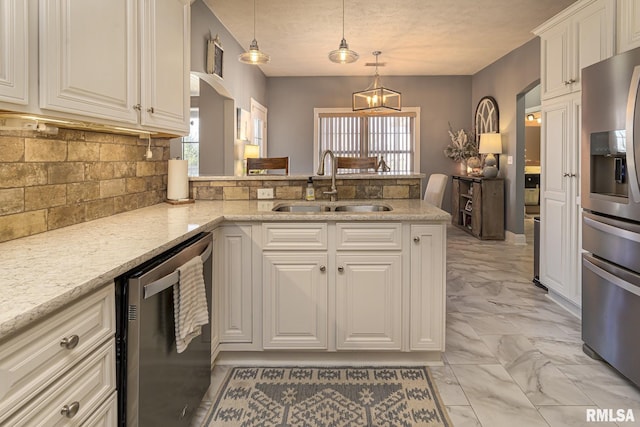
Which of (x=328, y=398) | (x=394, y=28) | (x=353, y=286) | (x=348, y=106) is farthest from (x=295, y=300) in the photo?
(x=348, y=106)

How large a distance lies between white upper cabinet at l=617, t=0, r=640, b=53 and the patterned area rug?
2249 mm

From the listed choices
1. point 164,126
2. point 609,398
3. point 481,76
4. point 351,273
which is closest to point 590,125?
point 609,398

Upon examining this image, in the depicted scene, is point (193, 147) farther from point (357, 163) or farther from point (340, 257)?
point (340, 257)

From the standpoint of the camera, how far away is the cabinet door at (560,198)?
3209 millimetres

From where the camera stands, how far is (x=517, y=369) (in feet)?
7.92

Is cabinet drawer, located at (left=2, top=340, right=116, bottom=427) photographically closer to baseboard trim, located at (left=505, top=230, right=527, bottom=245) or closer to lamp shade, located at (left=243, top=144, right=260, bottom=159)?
lamp shade, located at (left=243, top=144, right=260, bottom=159)

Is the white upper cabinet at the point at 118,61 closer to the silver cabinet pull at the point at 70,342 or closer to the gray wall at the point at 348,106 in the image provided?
the silver cabinet pull at the point at 70,342

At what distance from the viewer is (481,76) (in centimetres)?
739

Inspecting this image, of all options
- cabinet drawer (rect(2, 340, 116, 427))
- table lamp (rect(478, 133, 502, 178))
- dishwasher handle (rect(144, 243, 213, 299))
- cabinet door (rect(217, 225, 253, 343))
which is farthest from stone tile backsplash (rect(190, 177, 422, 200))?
table lamp (rect(478, 133, 502, 178))

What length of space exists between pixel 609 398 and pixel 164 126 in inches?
99.5

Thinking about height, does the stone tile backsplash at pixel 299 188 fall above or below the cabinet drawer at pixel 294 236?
above

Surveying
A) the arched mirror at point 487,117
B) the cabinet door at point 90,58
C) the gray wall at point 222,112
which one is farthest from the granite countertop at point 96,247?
the arched mirror at point 487,117

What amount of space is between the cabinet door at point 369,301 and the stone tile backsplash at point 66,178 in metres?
1.25

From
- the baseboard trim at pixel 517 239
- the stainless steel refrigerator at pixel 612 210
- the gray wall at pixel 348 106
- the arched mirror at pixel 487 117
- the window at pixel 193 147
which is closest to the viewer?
the stainless steel refrigerator at pixel 612 210
